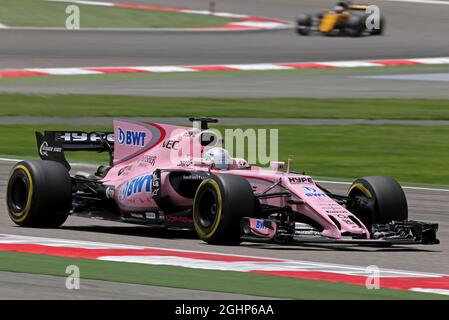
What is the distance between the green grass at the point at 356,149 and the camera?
21.0 m

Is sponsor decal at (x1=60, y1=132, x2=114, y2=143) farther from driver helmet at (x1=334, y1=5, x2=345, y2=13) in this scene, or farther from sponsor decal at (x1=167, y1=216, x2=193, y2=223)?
driver helmet at (x1=334, y1=5, x2=345, y2=13)

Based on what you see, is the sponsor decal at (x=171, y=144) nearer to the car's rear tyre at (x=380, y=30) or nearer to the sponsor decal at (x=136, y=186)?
the sponsor decal at (x=136, y=186)

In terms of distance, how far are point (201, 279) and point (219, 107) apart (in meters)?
20.1

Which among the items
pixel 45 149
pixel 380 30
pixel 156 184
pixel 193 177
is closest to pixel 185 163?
pixel 193 177

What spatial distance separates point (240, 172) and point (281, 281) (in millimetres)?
3009

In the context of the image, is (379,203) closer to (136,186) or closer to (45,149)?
(136,186)

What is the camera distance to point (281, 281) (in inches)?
399

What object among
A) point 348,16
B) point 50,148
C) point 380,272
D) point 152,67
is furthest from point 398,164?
point 348,16

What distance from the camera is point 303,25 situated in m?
48.6

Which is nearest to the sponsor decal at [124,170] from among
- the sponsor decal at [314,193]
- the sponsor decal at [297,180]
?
the sponsor decal at [297,180]

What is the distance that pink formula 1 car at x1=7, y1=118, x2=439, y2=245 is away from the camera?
1227 centimetres

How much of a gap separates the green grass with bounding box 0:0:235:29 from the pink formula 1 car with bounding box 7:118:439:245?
34.4 meters

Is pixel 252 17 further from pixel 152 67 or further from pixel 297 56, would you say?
pixel 152 67

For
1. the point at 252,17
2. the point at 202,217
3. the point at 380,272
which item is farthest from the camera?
the point at 252,17
